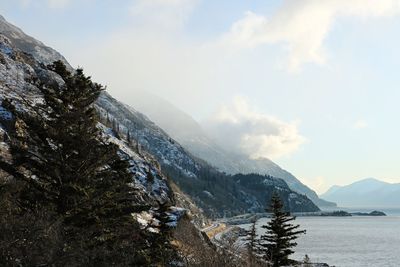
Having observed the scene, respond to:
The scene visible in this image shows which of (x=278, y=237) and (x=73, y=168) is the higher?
(x=73, y=168)

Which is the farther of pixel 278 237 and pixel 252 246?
pixel 278 237

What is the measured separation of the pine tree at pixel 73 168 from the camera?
72.8ft

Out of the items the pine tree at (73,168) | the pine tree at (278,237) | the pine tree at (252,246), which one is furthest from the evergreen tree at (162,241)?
the pine tree at (278,237)

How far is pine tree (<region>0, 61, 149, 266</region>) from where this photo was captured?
2220 cm

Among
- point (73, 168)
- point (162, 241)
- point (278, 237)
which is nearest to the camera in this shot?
point (73, 168)

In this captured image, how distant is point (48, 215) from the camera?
1908 cm

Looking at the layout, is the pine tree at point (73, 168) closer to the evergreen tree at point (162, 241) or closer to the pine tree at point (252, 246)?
the pine tree at point (252, 246)

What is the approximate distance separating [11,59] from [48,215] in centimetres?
12439

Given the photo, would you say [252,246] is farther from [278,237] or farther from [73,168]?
[73,168]

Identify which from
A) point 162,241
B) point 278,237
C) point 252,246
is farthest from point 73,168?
point 278,237

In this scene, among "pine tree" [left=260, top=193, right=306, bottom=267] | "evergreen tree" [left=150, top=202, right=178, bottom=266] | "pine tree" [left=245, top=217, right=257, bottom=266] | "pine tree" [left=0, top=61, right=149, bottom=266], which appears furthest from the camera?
"pine tree" [left=260, top=193, right=306, bottom=267]

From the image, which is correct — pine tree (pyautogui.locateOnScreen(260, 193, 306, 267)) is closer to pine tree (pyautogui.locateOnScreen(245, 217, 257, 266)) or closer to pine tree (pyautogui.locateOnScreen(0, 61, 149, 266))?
pine tree (pyautogui.locateOnScreen(245, 217, 257, 266))

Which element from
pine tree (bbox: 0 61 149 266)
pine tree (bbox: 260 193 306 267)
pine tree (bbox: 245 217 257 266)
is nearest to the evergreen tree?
pine tree (bbox: 245 217 257 266)

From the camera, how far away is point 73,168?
23.2m
